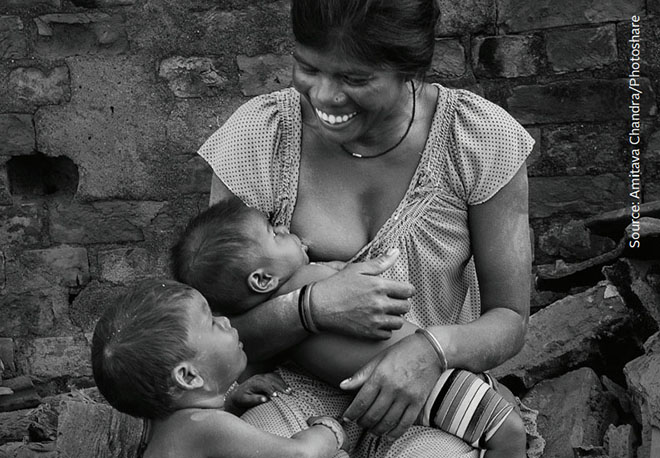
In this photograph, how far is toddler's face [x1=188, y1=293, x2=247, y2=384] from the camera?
8.86 feet

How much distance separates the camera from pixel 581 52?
4.81 m

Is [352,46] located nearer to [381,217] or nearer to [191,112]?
[381,217]

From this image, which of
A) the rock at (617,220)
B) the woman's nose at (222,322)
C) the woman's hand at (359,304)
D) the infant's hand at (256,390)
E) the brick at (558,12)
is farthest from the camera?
the brick at (558,12)

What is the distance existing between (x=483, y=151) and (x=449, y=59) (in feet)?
6.04

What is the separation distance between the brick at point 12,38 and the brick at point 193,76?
2.02 ft

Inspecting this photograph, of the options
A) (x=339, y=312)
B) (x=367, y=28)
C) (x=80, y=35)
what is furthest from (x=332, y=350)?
(x=80, y=35)

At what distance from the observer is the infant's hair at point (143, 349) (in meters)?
2.63

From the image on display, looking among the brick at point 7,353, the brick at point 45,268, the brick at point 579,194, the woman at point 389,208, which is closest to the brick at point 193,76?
the brick at point 45,268

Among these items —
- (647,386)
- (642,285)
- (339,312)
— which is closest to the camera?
(339,312)

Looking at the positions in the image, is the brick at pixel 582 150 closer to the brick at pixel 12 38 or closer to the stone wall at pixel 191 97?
the stone wall at pixel 191 97

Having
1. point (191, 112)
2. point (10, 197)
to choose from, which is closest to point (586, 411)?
point (191, 112)

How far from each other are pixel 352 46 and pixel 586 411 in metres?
1.61

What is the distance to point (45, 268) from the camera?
5039 millimetres

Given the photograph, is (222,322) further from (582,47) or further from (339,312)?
(582,47)
